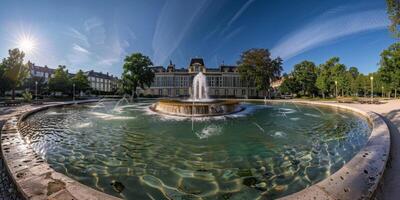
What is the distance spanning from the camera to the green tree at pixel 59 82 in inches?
1598

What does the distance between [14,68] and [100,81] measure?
66.3 metres

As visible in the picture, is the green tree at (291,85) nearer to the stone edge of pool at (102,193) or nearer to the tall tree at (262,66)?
the tall tree at (262,66)

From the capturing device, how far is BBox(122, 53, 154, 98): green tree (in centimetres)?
4434

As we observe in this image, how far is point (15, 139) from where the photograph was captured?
6.31 meters

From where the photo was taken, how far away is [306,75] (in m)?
51.8

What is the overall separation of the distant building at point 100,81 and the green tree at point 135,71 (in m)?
40.7

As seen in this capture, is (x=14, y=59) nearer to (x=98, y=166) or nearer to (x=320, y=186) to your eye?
(x=98, y=166)

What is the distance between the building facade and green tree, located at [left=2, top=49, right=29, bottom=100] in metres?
36.3

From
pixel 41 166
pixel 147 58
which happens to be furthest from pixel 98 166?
pixel 147 58

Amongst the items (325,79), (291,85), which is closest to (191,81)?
(291,85)

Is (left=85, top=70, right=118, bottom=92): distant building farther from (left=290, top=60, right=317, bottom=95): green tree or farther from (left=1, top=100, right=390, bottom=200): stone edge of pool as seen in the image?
(left=1, top=100, right=390, bottom=200): stone edge of pool

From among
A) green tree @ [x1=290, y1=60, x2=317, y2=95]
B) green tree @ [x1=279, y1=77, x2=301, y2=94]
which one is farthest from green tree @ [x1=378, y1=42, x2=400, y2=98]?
green tree @ [x1=279, y1=77, x2=301, y2=94]

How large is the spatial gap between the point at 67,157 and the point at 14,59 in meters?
34.7

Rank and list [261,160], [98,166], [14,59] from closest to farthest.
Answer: [98,166] < [261,160] < [14,59]
